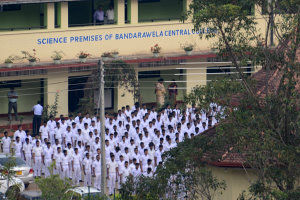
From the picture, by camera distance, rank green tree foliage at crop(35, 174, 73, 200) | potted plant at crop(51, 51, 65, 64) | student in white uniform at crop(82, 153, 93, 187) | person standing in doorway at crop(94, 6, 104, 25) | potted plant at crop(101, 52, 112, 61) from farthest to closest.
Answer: person standing in doorway at crop(94, 6, 104, 25)
potted plant at crop(101, 52, 112, 61)
potted plant at crop(51, 51, 65, 64)
student in white uniform at crop(82, 153, 93, 187)
green tree foliage at crop(35, 174, 73, 200)

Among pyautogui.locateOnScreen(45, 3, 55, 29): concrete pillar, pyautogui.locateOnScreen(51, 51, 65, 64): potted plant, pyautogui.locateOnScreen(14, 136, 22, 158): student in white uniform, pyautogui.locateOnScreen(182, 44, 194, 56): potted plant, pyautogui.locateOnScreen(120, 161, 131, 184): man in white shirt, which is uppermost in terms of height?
pyautogui.locateOnScreen(45, 3, 55, 29): concrete pillar

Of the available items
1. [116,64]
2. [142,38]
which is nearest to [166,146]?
[116,64]

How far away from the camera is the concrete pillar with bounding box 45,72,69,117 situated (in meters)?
34.4

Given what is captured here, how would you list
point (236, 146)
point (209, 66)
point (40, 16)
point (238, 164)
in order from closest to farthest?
1. point (236, 146)
2. point (238, 164)
3. point (40, 16)
4. point (209, 66)

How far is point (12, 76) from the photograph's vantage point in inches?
1304

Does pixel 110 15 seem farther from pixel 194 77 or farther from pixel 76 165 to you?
pixel 76 165

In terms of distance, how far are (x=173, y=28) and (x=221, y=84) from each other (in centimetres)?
1911

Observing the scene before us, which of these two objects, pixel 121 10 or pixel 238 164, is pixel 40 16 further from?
pixel 238 164

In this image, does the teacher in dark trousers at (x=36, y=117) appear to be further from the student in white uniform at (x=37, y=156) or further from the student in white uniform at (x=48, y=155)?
the student in white uniform at (x=48, y=155)

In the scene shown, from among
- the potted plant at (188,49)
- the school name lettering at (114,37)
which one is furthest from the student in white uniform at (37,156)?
the potted plant at (188,49)

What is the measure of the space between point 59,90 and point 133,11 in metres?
4.31

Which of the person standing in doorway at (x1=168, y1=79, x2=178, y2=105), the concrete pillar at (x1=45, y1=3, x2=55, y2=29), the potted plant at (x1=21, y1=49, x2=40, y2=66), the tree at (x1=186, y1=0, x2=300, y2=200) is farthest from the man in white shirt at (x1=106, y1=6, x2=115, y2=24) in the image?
the tree at (x1=186, y1=0, x2=300, y2=200)

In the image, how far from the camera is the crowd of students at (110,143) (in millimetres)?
27281

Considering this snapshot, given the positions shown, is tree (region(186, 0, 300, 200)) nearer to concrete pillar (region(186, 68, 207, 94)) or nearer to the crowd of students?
the crowd of students
